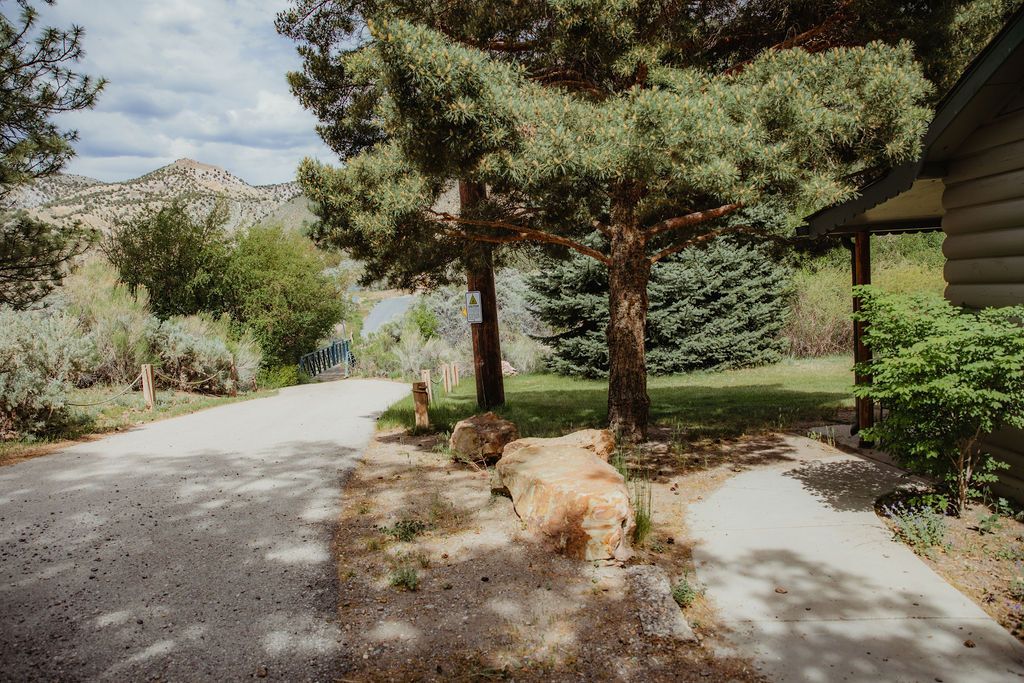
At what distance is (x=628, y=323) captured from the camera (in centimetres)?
765

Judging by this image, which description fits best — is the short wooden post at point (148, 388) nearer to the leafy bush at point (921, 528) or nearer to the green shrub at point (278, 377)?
the green shrub at point (278, 377)

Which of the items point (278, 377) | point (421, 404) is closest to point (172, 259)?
point (278, 377)

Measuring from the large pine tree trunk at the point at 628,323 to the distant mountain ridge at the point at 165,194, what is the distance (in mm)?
33792

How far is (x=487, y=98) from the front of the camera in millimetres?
5477

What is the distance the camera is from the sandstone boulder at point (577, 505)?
14.6ft

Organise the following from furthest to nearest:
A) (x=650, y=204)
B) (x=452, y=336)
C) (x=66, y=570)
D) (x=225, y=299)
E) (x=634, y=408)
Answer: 1. (x=452, y=336)
2. (x=225, y=299)
3. (x=634, y=408)
4. (x=650, y=204)
5. (x=66, y=570)

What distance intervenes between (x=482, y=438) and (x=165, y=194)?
181ft

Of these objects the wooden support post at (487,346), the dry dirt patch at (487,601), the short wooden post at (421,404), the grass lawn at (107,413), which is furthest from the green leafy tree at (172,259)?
the dry dirt patch at (487,601)

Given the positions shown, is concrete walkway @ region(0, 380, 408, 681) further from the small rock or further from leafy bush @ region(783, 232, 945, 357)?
leafy bush @ region(783, 232, 945, 357)

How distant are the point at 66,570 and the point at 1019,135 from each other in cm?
764

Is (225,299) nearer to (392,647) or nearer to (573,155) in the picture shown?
(573,155)

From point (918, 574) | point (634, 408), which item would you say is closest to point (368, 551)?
point (918, 574)

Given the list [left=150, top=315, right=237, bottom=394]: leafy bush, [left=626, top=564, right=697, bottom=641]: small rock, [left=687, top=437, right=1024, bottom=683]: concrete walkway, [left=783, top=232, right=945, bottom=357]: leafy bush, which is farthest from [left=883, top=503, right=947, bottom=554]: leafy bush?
[left=150, top=315, right=237, bottom=394]: leafy bush

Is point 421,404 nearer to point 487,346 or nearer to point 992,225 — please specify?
point 487,346
